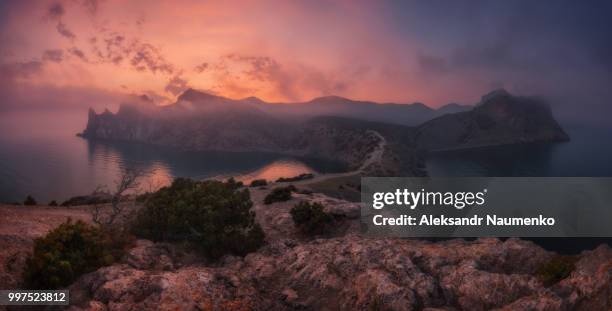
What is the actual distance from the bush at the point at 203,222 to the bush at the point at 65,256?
23.3 feet

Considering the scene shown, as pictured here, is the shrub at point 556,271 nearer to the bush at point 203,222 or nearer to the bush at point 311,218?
the bush at point 203,222

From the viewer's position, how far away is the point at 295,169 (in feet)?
643

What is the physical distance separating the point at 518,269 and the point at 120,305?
68.9 feet

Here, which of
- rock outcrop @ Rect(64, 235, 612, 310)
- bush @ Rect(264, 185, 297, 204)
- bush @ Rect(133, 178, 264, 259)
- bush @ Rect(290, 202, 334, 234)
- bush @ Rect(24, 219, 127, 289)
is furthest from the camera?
bush @ Rect(264, 185, 297, 204)

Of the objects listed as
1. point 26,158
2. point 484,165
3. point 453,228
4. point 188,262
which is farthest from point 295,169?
point 188,262

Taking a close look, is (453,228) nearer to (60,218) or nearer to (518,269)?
(518,269)

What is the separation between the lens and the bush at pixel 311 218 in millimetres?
38594

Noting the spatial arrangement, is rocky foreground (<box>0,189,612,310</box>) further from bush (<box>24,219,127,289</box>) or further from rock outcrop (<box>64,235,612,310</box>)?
bush (<box>24,219,127,289</box>)

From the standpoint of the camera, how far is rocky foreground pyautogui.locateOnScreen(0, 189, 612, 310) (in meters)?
16.7

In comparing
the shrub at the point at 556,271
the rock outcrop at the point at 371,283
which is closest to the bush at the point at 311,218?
the rock outcrop at the point at 371,283

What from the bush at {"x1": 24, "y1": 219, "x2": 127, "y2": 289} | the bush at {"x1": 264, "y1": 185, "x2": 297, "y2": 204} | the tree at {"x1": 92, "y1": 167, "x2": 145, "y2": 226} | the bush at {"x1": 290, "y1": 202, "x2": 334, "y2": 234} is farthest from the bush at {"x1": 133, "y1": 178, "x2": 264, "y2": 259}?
the bush at {"x1": 264, "y1": 185, "x2": 297, "y2": 204}

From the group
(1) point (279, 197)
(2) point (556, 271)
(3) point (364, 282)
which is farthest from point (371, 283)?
(1) point (279, 197)

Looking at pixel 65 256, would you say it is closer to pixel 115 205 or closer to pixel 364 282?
pixel 115 205

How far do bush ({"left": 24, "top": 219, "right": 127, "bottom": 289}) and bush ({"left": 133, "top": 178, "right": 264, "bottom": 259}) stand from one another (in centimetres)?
709
